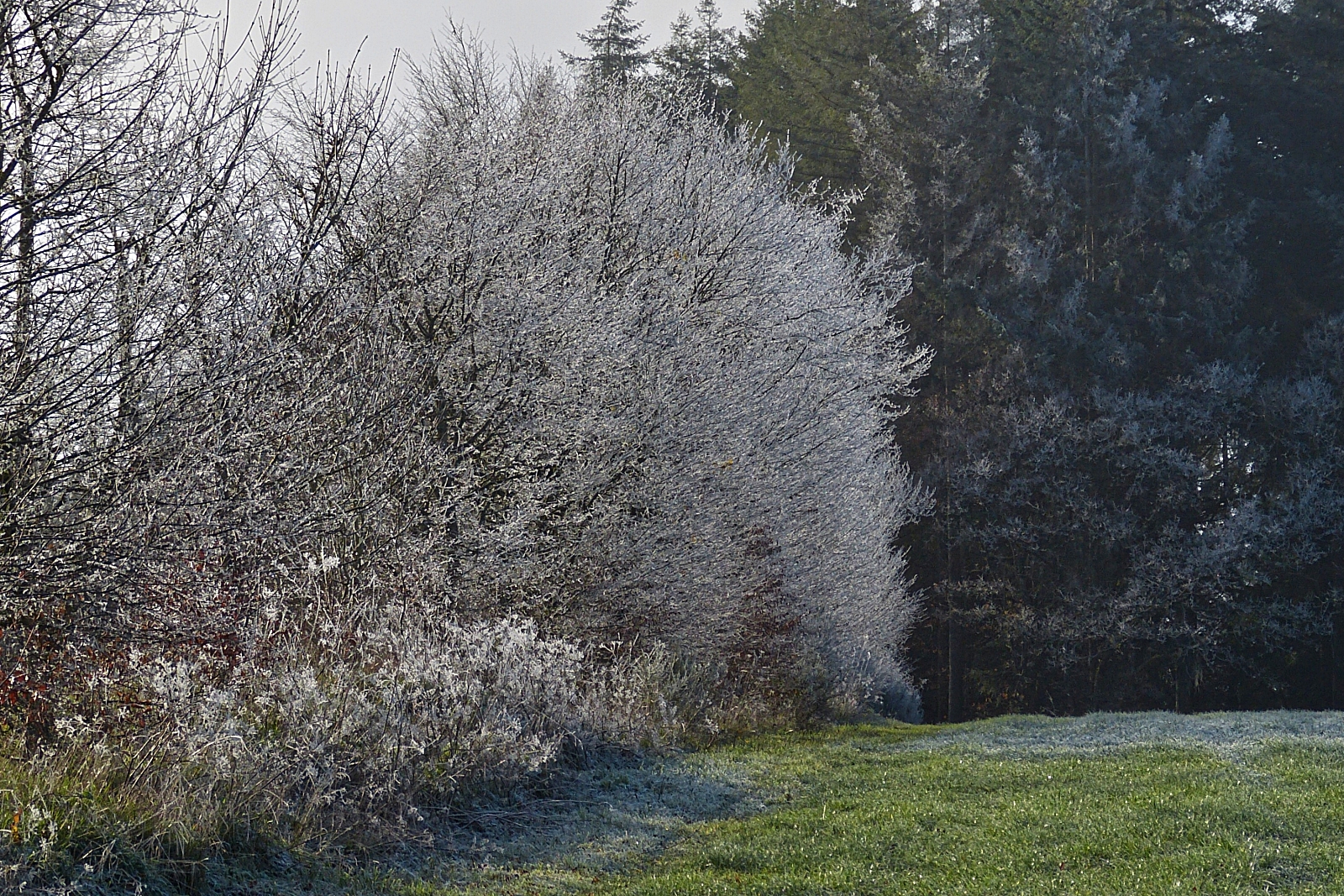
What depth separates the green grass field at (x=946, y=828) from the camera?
234 inches

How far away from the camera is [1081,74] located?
26.0 meters

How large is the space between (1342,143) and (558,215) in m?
21.7

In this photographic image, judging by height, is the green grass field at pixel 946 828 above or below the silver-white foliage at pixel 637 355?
below

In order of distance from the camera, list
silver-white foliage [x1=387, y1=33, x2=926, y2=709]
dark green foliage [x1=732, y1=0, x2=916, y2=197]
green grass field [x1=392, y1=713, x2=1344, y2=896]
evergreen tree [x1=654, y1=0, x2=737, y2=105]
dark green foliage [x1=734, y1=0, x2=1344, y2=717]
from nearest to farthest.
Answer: green grass field [x1=392, y1=713, x2=1344, y2=896] < silver-white foliage [x1=387, y1=33, x2=926, y2=709] < dark green foliage [x1=734, y1=0, x2=1344, y2=717] < dark green foliage [x1=732, y1=0, x2=916, y2=197] < evergreen tree [x1=654, y1=0, x2=737, y2=105]

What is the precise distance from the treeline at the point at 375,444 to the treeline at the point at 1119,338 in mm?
8732

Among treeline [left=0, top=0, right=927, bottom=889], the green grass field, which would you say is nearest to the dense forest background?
treeline [left=0, top=0, right=927, bottom=889]

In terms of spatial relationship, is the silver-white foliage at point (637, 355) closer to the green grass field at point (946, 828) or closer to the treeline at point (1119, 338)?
the green grass field at point (946, 828)

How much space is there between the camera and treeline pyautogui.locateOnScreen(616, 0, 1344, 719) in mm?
23047

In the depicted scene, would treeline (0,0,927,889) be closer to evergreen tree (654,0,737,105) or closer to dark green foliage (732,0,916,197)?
dark green foliage (732,0,916,197)

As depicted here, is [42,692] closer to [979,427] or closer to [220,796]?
[220,796]

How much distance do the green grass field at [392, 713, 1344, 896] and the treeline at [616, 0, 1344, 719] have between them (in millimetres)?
12826

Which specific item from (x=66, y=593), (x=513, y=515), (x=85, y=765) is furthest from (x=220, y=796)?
(x=513, y=515)

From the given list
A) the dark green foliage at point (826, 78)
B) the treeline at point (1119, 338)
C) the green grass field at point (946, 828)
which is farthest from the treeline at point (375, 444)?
the dark green foliage at point (826, 78)

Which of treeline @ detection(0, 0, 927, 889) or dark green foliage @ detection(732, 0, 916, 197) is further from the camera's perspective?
dark green foliage @ detection(732, 0, 916, 197)
